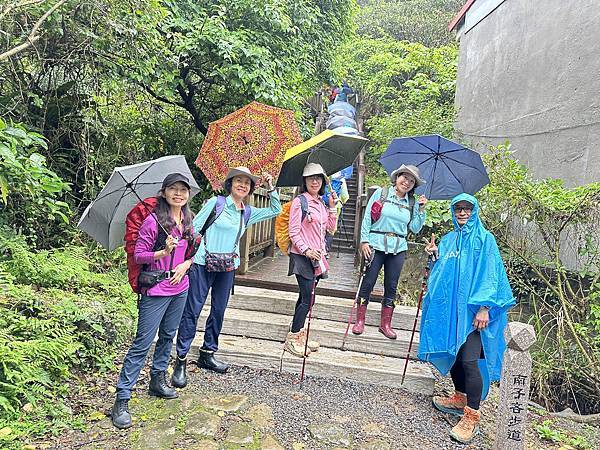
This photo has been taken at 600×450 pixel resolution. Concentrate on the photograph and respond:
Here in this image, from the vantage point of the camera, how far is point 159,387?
3.60 metres

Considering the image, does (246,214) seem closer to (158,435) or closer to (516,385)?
(158,435)

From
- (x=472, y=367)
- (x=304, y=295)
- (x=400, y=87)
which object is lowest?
(x=472, y=367)

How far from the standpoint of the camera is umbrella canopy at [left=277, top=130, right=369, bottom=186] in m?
4.47

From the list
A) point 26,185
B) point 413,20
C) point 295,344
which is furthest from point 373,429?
point 413,20

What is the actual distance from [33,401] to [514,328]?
3551 millimetres

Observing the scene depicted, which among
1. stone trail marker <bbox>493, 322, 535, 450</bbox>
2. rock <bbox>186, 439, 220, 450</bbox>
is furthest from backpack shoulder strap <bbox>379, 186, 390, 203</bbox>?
rock <bbox>186, 439, 220, 450</bbox>

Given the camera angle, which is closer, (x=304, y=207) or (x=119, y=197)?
(x=119, y=197)

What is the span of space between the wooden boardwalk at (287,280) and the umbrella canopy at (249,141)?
188cm

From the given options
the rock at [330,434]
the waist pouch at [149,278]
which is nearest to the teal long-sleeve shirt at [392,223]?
the rock at [330,434]

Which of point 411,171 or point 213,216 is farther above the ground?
point 411,171

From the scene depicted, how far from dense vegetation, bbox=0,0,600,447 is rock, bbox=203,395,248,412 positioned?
1.03 meters

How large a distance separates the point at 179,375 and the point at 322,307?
2.01 metres

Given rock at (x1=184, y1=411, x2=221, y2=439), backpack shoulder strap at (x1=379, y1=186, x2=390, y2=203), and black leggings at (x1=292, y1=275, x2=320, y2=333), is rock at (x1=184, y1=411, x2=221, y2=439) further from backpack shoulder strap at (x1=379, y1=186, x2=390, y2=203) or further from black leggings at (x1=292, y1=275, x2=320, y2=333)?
backpack shoulder strap at (x1=379, y1=186, x2=390, y2=203)

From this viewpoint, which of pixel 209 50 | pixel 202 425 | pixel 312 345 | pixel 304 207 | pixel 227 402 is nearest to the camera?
pixel 202 425
